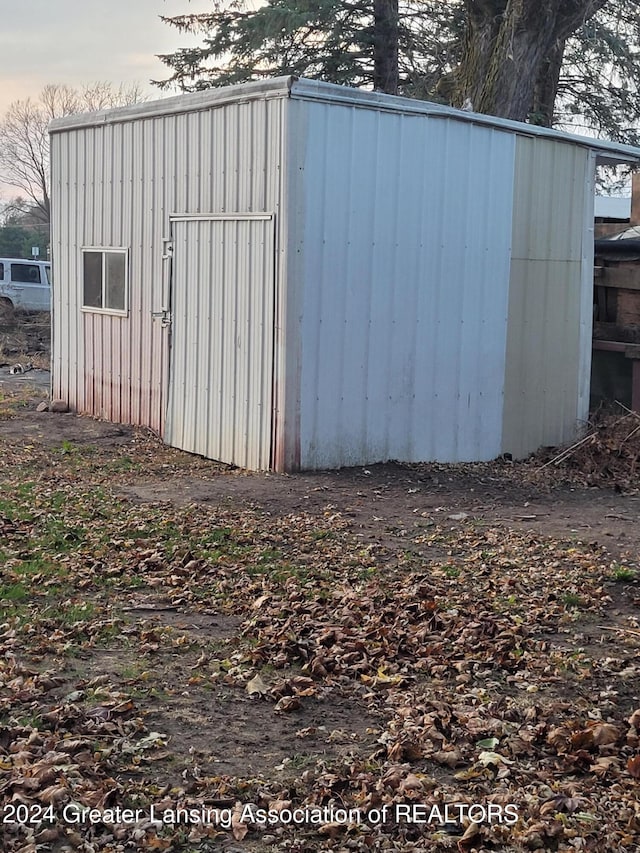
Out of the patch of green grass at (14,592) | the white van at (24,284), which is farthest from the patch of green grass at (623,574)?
the white van at (24,284)

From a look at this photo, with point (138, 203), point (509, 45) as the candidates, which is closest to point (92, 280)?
point (138, 203)

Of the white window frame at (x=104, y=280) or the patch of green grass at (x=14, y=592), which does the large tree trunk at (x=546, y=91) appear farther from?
the patch of green grass at (x=14, y=592)

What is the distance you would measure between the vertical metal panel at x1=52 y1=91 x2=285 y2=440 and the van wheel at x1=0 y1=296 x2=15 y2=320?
11828 millimetres

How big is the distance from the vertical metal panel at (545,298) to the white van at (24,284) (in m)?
17.1

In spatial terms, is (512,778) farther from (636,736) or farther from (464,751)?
(636,736)

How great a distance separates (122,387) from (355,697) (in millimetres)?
8583

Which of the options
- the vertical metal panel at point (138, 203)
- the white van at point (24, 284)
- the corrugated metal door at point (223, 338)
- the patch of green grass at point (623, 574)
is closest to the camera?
the patch of green grass at point (623, 574)

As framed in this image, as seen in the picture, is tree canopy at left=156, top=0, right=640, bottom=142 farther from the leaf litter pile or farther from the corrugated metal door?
the leaf litter pile

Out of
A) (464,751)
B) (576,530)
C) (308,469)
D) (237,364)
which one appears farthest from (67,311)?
(464,751)

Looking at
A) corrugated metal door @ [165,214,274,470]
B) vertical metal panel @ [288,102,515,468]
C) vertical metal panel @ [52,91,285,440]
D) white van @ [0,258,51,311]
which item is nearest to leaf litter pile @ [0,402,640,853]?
corrugated metal door @ [165,214,274,470]

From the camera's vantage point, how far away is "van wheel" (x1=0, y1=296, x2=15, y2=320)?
25747 millimetres

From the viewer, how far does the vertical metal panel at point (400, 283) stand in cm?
1016

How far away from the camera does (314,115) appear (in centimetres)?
993

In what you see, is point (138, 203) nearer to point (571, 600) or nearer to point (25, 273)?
point (571, 600)
